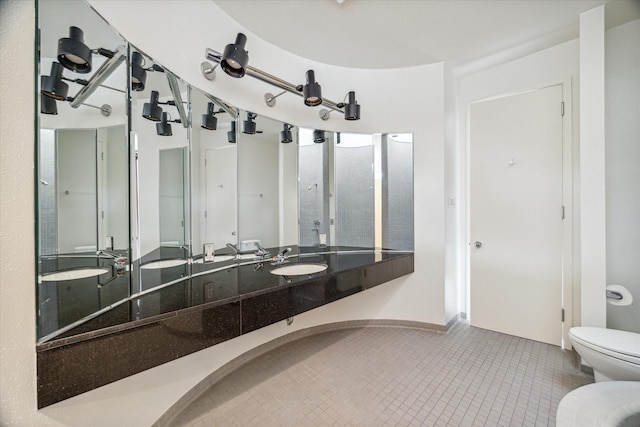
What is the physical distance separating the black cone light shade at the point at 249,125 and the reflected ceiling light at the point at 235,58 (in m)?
0.44

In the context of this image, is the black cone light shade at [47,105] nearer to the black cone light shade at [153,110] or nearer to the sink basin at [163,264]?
the black cone light shade at [153,110]

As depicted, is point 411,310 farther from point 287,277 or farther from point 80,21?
point 80,21

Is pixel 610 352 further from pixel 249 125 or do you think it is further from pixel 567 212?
pixel 249 125

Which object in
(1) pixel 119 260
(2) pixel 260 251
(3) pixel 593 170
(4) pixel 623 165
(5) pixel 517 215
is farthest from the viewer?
(5) pixel 517 215

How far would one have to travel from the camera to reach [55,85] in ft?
3.02

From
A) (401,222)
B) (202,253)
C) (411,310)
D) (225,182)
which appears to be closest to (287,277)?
(202,253)

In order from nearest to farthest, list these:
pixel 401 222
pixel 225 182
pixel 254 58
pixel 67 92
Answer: pixel 67 92 < pixel 225 182 < pixel 254 58 < pixel 401 222

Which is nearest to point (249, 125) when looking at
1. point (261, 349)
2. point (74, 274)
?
point (74, 274)

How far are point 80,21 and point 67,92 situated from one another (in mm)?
276

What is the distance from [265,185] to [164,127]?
0.85 meters

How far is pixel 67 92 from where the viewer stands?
0.97 metres

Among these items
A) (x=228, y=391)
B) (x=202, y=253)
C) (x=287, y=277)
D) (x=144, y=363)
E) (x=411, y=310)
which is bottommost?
(x=228, y=391)

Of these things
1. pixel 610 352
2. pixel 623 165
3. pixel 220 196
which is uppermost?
pixel 623 165

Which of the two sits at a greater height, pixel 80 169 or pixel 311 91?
pixel 311 91
